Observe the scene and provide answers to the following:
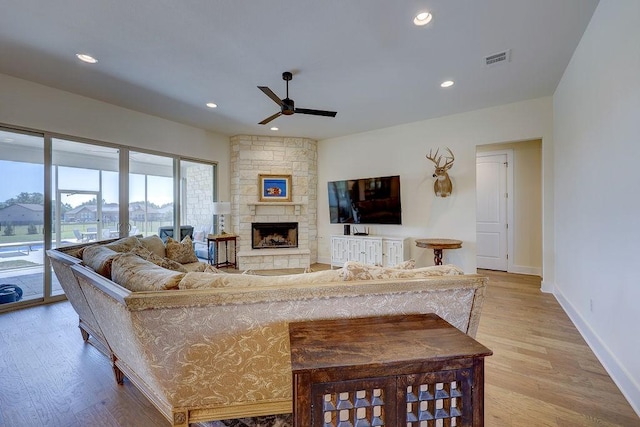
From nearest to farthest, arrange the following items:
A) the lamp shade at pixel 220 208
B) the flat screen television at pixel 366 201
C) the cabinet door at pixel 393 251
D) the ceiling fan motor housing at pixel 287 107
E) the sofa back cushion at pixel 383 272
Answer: the sofa back cushion at pixel 383 272, the ceiling fan motor housing at pixel 287 107, the cabinet door at pixel 393 251, the flat screen television at pixel 366 201, the lamp shade at pixel 220 208

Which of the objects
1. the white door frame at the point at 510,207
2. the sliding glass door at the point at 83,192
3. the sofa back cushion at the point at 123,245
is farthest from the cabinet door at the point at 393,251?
the sliding glass door at the point at 83,192

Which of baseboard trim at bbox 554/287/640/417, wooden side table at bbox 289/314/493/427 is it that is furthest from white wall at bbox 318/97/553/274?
wooden side table at bbox 289/314/493/427

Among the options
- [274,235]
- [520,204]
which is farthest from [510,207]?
[274,235]

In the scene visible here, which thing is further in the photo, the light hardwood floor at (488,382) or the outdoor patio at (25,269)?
the outdoor patio at (25,269)

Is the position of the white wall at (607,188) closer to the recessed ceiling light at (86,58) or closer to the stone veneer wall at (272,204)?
the stone veneer wall at (272,204)

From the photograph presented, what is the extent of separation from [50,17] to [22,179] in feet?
7.87

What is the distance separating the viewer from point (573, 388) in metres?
1.88

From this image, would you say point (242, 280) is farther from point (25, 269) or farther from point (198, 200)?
point (198, 200)

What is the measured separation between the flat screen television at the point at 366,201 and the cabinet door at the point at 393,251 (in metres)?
0.42

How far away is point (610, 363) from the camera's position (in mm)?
2021

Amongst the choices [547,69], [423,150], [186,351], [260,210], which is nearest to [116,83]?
[260,210]

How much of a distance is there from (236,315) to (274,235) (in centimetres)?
471

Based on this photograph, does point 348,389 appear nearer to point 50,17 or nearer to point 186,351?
point 186,351

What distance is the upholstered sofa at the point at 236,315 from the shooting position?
132 centimetres
